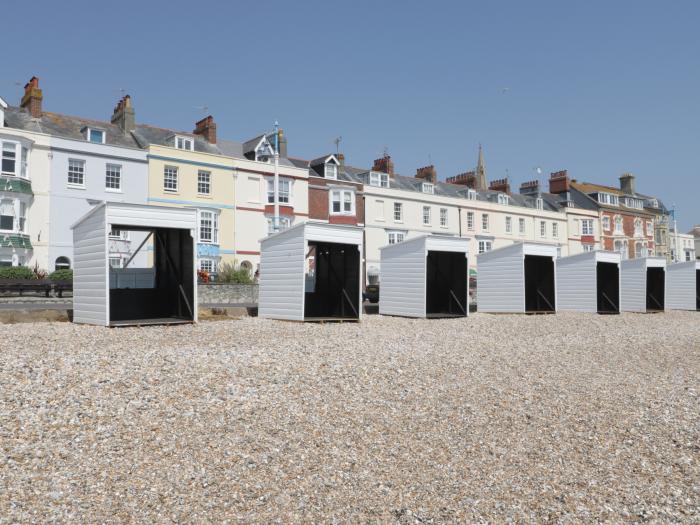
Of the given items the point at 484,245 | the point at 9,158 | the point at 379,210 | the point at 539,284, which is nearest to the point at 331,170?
the point at 379,210

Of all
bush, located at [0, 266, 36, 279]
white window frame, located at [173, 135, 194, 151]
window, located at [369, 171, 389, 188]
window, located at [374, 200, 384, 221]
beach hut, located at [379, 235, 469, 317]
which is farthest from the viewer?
window, located at [369, 171, 389, 188]

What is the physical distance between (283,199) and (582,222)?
1310 inches

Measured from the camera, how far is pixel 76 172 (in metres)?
31.4

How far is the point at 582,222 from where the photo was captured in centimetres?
5847

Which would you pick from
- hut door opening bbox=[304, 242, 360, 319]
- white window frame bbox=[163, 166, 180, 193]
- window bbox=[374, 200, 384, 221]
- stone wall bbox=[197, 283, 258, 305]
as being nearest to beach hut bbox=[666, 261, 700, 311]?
window bbox=[374, 200, 384, 221]

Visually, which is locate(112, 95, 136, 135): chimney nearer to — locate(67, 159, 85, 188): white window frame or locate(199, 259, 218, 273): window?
locate(67, 159, 85, 188): white window frame

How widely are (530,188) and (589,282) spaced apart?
34.9 m

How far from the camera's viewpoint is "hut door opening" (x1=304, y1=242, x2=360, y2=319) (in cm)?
1873

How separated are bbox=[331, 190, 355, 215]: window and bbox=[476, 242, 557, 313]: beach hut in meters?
17.2

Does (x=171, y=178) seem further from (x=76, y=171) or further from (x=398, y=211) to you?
(x=398, y=211)

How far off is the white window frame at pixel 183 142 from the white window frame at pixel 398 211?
15.6m

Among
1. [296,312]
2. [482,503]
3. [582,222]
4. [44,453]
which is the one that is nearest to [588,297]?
[296,312]

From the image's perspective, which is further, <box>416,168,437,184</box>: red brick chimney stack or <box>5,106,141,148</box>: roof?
<box>416,168,437,184</box>: red brick chimney stack

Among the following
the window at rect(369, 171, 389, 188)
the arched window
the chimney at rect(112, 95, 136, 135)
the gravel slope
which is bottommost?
the gravel slope
